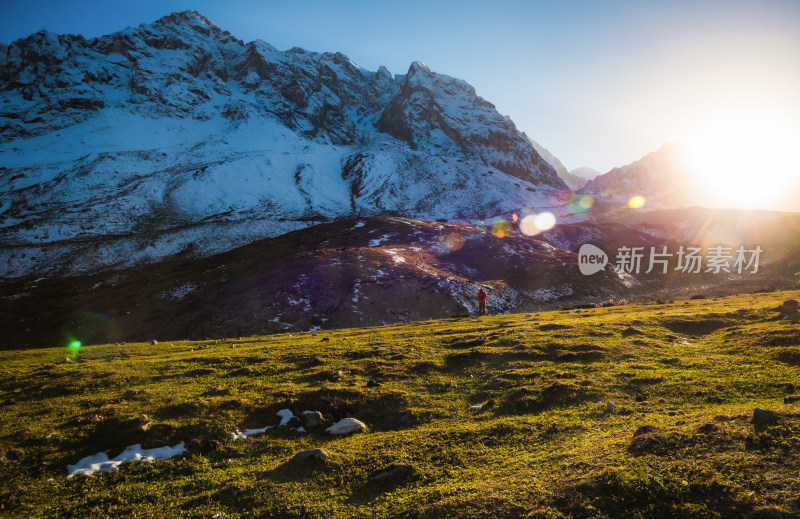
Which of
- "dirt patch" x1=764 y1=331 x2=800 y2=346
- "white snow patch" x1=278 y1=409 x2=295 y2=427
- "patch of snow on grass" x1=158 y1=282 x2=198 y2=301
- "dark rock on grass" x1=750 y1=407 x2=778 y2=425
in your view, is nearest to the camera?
"dark rock on grass" x1=750 y1=407 x2=778 y2=425

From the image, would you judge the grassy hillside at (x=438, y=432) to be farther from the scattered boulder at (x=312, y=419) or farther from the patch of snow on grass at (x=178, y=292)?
the patch of snow on grass at (x=178, y=292)

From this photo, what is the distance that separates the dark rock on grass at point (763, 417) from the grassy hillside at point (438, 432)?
0.40ft

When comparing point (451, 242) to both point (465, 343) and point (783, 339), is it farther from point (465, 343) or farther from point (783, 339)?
point (783, 339)

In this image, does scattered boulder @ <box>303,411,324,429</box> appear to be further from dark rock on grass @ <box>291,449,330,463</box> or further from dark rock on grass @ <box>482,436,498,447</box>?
dark rock on grass @ <box>482,436,498,447</box>

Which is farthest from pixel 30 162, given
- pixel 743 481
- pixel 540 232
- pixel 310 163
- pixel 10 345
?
pixel 743 481

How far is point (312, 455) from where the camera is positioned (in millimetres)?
10164

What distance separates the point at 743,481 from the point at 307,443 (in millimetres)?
10292

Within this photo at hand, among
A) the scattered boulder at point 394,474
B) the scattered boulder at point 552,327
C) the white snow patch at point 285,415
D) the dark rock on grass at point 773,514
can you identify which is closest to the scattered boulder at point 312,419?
the white snow patch at point 285,415

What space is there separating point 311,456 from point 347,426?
8.01 ft

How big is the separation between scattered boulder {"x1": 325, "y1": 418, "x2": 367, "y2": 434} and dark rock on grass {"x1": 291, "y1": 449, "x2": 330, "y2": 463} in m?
2.11

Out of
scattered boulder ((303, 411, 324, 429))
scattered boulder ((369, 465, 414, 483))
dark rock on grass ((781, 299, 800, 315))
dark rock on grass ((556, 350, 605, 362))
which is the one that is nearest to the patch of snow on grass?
scattered boulder ((303, 411, 324, 429))

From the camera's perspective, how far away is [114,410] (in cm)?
A: 1311

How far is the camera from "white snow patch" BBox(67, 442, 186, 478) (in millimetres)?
10273

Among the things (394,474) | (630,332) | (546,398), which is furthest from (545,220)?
(394,474)
